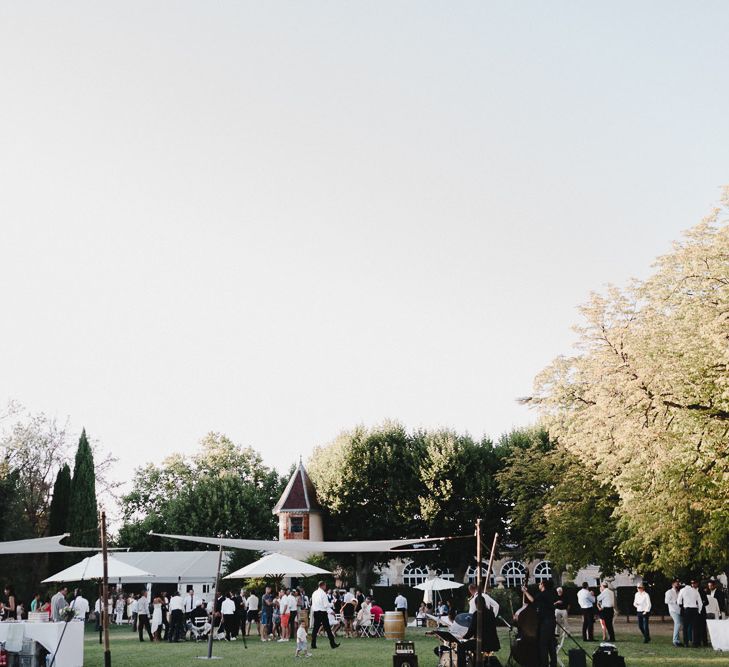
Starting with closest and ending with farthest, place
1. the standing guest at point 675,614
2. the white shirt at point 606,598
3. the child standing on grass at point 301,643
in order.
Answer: the child standing on grass at point 301,643, the standing guest at point 675,614, the white shirt at point 606,598

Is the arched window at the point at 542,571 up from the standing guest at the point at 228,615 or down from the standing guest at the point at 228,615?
down

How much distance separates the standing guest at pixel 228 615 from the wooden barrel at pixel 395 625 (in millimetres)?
4806

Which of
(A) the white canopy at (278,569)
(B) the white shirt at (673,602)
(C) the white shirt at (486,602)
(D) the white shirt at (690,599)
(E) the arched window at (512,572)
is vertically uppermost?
(A) the white canopy at (278,569)

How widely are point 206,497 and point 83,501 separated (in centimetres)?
1316

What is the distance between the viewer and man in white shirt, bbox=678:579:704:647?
784 inches

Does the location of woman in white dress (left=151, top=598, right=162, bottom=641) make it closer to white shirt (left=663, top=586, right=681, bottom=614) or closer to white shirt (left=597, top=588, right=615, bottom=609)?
white shirt (left=597, top=588, right=615, bottom=609)

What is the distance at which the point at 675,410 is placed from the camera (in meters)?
19.7

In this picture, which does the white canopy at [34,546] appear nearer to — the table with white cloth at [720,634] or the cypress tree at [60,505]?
the table with white cloth at [720,634]

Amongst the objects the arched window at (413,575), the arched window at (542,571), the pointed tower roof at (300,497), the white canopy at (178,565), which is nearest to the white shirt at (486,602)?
the white canopy at (178,565)

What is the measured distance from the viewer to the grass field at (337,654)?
53.7ft

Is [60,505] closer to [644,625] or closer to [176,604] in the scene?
[176,604]

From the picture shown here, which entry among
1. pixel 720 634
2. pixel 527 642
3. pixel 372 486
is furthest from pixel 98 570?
pixel 372 486

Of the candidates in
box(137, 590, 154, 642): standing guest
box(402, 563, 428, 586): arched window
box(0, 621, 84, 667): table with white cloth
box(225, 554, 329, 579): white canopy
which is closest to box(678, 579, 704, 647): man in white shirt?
box(225, 554, 329, 579): white canopy

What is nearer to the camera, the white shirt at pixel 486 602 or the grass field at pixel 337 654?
the white shirt at pixel 486 602
